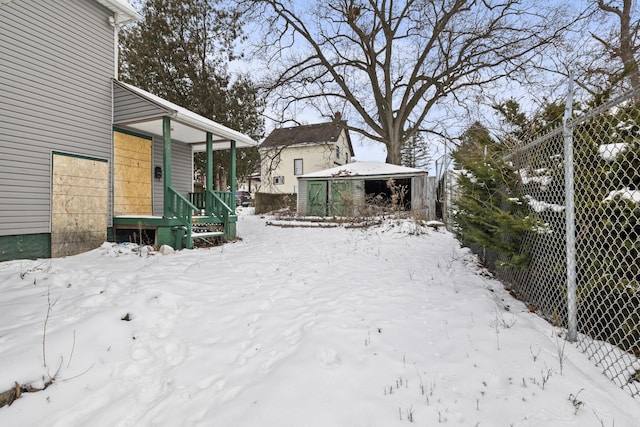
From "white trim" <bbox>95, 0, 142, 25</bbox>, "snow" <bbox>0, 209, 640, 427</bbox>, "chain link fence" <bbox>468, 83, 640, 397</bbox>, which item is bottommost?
"snow" <bbox>0, 209, 640, 427</bbox>

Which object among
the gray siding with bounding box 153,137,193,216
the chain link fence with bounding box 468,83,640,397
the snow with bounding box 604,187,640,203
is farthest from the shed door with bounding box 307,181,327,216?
the snow with bounding box 604,187,640,203

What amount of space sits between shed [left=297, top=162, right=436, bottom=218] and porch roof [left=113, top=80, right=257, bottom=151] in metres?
6.02

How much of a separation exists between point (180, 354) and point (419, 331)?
6.45ft

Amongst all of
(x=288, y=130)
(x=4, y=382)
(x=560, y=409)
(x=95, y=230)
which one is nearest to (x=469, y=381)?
(x=560, y=409)

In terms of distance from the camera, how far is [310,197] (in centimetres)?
1580

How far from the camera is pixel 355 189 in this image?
49.3ft

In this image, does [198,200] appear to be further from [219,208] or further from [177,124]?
[177,124]

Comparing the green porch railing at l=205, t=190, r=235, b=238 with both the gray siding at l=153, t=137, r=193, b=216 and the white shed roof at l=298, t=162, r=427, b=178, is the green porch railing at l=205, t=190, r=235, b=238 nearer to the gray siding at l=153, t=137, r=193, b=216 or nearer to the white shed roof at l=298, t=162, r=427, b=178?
the gray siding at l=153, t=137, r=193, b=216

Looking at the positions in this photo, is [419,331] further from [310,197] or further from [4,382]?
[310,197]

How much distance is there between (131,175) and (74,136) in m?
1.59

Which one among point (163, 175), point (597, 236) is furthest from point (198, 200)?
point (597, 236)

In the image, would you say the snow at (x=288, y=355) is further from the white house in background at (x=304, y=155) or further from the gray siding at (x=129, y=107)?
the white house in background at (x=304, y=155)

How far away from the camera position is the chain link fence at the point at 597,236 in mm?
1930

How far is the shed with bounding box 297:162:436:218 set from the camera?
1373cm
